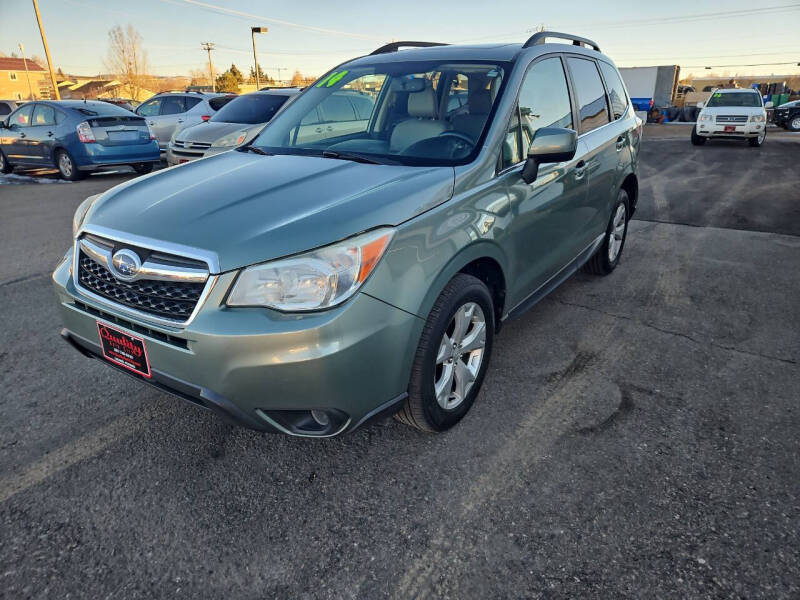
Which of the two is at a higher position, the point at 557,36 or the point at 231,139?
the point at 557,36

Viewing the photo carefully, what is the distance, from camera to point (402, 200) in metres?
2.22

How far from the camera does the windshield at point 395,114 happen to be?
113 inches

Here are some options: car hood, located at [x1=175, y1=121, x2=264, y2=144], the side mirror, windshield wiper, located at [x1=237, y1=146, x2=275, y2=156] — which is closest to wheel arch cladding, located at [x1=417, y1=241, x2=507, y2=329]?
the side mirror

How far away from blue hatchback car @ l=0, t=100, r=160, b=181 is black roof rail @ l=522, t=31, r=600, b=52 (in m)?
9.27

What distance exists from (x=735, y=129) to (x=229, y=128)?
1473cm

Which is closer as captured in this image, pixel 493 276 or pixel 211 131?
pixel 493 276

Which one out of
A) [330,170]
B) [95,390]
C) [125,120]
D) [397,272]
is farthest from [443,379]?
[125,120]

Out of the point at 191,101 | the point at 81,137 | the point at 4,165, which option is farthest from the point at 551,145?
the point at 4,165

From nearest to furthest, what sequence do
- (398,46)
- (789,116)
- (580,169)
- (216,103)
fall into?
(580,169)
(398,46)
(216,103)
(789,116)

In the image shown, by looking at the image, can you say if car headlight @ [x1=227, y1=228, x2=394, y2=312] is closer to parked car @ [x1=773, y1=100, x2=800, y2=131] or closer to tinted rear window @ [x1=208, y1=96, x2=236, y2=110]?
tinted rear window @ [x1=208, y1=96, x2=236, y2=110]

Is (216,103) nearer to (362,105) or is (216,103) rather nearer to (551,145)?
(362,105)

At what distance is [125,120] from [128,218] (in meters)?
9.94

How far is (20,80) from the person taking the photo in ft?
247

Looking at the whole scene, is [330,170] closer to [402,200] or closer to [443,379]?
[402,200]
